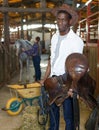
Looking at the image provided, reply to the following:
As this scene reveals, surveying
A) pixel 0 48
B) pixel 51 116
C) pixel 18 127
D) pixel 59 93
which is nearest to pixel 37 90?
pixel 18 127

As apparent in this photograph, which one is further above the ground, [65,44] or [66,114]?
[65,44]

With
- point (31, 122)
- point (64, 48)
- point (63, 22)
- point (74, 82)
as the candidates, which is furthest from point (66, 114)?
point (31, 122)

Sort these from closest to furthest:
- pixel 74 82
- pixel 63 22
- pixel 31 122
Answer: pixel 74 82 → pixel 63 22 → pixel 31 122

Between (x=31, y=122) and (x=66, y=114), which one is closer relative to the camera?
(x=66, y=114)

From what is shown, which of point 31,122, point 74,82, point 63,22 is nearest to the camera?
point 74,82

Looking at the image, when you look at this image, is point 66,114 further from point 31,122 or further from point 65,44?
point 31,122

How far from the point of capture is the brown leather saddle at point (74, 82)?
9.29 ft

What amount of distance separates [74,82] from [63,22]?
0.66 meters

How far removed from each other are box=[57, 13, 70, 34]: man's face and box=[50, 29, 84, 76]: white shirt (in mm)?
71

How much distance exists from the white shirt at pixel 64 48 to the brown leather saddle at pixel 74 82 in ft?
0.41

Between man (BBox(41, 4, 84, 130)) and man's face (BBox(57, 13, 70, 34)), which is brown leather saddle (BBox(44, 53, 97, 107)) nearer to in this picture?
man (BBox(41, 4, 84, 130))

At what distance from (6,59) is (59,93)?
5.89 metres

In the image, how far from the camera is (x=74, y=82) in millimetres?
2824

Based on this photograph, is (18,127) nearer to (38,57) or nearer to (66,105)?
(66,105)
